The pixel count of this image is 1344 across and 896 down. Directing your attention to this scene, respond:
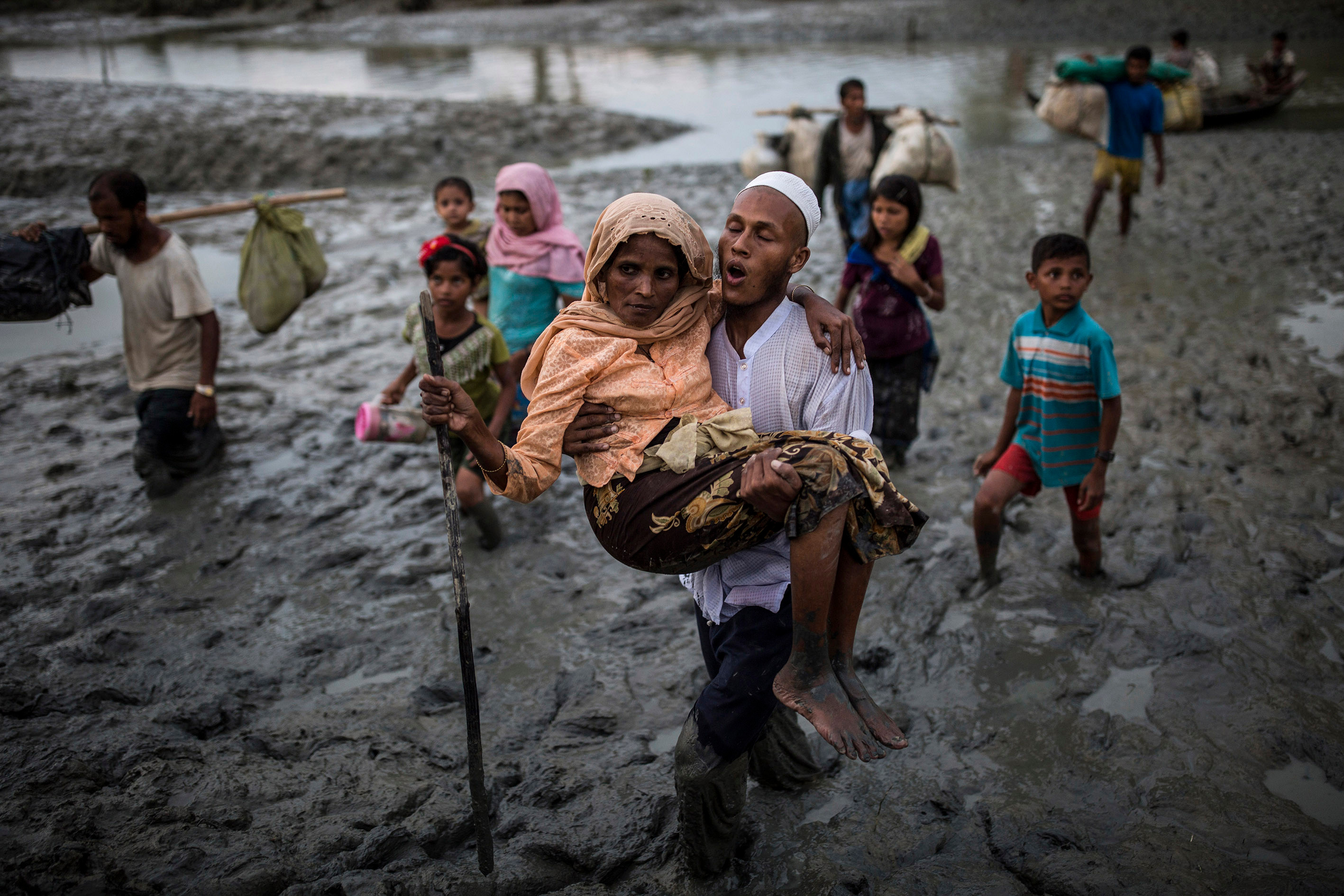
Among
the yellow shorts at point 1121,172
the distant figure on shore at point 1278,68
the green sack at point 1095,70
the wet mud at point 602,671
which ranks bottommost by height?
the wet mud at point 602,671

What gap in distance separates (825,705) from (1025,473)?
2.01 m

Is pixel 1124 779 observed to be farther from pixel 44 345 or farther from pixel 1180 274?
pixel 44 345

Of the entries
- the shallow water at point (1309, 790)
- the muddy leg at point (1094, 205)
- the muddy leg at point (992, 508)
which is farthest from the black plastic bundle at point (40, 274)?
the muddy leg at point (1094, 205)

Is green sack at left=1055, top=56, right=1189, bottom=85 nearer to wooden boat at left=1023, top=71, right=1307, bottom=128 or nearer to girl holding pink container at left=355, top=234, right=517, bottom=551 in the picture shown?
wooden boat at left=1023, top=71, right=1307, bottom=128

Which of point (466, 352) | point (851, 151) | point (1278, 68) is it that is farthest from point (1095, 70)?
point (1278, 68)

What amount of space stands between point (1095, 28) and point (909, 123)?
69.9ft

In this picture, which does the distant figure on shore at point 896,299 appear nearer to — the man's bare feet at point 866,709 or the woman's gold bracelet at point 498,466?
the man's bare feet at point 866,709

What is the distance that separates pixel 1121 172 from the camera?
339 inches

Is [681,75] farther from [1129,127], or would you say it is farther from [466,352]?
[466,352]

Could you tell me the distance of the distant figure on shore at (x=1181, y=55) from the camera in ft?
45.3

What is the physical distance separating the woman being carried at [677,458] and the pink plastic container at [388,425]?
1.28 meters

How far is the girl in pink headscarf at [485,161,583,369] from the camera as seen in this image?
4754 mm

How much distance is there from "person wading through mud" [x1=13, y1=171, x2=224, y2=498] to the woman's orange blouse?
350 cm

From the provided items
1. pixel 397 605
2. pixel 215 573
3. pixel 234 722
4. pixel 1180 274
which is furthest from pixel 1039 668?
pixel 1180 274
